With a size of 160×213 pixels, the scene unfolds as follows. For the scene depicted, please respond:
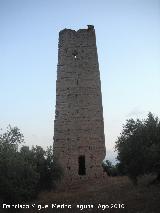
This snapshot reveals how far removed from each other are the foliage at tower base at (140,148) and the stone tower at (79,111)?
5993 mm

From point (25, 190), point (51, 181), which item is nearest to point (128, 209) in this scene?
point (25, 190)

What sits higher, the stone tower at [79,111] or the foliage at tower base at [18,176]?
the stone tower at [79,111]

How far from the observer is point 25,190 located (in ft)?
57.7

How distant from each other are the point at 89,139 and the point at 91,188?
411 centimetres

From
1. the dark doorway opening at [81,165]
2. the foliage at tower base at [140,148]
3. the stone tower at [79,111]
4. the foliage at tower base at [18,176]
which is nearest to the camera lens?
the foliage at tower base at [18,176]

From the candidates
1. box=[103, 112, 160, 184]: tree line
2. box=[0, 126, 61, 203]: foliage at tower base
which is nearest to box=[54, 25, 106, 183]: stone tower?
box=[0, 126, 61, 203]: foliage at tower base

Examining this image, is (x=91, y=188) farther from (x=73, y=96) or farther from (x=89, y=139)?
(x=73, y=96)

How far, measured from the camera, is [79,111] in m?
28.5

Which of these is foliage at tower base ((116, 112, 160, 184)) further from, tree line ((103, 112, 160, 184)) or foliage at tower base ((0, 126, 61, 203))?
foliage at tower base ((0, 126, 61, 203))

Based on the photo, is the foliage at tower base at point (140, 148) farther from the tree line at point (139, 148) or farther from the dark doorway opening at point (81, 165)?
the dark doorway opening at point (81, 165)

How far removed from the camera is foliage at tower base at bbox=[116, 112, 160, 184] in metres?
19.9

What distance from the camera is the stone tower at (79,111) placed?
27.7m

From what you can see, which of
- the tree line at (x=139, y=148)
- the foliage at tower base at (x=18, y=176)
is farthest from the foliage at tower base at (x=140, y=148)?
the foliage at tower base at (x=18, y=176)

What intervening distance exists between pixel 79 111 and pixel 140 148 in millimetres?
9079
